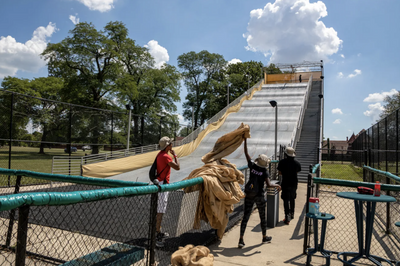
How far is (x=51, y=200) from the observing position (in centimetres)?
231

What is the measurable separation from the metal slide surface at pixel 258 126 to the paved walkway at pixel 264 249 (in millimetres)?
7459

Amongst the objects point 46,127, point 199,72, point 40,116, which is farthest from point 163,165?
point 199,72

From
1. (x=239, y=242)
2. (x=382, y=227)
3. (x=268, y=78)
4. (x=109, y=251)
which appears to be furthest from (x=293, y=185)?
(x=268, y=78)

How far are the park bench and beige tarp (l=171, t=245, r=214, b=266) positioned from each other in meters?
0.49

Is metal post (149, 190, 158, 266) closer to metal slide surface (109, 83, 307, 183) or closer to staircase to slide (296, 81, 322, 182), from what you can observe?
metal slide surface (109, 83, 307, 183)

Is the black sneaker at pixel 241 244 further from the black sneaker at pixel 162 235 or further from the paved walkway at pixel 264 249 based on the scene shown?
the black sneaker at pixel 162 235

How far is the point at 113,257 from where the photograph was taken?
3.34 m

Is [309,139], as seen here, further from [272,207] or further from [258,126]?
[272,207]

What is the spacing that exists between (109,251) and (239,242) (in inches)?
110

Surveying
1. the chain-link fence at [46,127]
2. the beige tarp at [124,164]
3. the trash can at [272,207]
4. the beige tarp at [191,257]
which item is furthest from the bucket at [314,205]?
the chain-link fence at [46,127]

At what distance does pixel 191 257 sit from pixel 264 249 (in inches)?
80.0

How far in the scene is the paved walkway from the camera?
485 cm

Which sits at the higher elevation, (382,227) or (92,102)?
(92,102)

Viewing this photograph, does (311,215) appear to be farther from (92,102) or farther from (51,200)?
(92,102)
